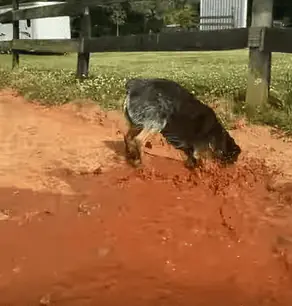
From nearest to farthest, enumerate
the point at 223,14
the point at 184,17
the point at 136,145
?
1. the point at 136,145
2. the point at 184,17
3. the point at 223,14

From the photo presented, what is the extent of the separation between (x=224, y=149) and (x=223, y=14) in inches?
1077

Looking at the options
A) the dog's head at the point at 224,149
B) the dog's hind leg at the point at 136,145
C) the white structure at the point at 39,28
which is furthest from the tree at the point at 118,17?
the dog's head at the point at 224,149

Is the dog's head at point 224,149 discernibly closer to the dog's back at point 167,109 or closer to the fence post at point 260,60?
the dog's back at point 167,109

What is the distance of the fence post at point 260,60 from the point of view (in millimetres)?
7574

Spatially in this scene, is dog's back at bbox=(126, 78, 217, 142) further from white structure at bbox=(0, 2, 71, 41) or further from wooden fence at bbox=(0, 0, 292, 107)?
white structure at bbox=(0, 2, 71, 41)

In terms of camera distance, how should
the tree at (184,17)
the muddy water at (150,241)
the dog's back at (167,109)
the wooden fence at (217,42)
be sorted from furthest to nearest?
the tree at (184,17)
the wooden fence at (217,42)
the dog's back at (167,109)
the muddy water at (150,241)

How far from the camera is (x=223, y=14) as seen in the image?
32406mm

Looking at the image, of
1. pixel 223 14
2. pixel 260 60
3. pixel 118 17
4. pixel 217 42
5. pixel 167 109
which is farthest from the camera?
pixel 118 17

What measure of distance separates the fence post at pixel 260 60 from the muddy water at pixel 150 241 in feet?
6.54

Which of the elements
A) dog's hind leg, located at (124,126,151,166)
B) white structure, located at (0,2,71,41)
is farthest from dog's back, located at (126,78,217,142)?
white structure, located at (0,2,71,41)

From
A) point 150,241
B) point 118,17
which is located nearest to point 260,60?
point 150,241

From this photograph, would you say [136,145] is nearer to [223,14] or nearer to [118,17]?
[223,14]

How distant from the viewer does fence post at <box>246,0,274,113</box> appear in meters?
7.57

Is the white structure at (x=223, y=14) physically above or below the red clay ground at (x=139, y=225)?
above
